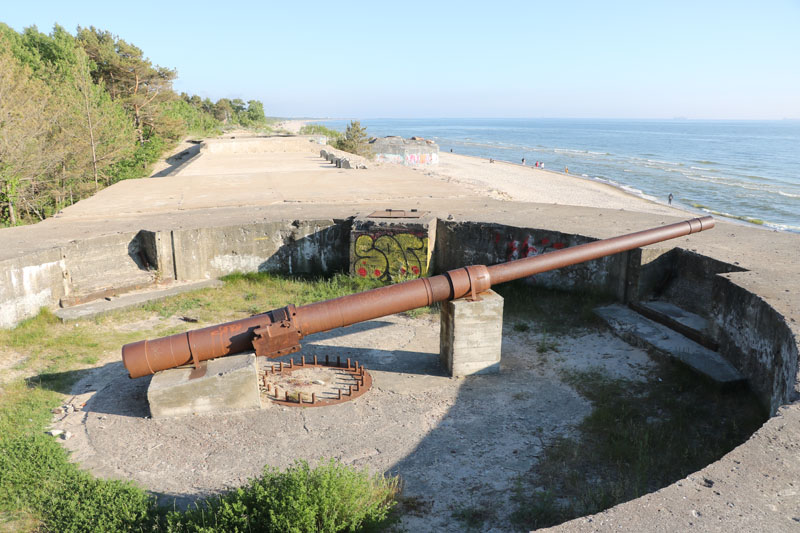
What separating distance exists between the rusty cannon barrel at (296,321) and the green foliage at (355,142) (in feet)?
106

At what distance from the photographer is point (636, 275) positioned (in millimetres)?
8461

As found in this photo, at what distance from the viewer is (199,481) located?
4.86 meters

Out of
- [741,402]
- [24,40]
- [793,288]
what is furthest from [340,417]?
[24,40]

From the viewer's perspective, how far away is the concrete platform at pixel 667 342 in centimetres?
634

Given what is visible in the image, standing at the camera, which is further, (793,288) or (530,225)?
(530,225)

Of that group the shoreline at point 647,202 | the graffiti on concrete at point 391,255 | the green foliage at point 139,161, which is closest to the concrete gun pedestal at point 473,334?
the graffiti on concrete at point 391,255

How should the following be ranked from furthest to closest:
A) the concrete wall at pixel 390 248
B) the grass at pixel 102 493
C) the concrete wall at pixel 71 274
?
the concrete wall at pixel 390 248
the concrete wall at pixel 71 274
the grass at pixel 102 493

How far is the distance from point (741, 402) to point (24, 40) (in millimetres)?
40258

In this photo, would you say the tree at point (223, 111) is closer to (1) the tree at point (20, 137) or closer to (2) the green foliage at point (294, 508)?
(1) the tree at point (20, 137)

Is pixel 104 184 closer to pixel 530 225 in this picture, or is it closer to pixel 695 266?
pixel 530 225

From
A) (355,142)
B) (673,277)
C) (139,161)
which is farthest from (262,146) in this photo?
(673,277)

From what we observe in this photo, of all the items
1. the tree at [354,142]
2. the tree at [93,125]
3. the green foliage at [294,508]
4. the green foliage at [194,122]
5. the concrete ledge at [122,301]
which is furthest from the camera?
the green foliage at [194,122]

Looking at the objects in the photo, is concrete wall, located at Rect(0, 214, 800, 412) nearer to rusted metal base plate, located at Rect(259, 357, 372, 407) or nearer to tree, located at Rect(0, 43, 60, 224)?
rusted metal base plate, located at Rect(259, 357, 372, 407)

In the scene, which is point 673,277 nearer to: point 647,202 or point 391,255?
point 391,255
